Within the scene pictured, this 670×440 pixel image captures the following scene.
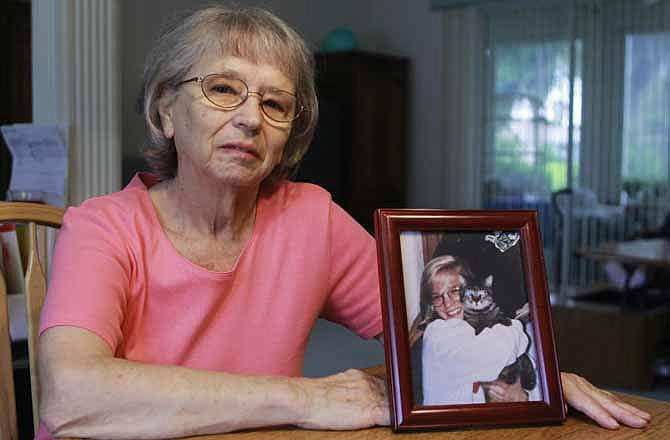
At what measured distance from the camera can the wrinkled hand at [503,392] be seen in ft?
3.45

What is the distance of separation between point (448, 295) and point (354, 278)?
42cm

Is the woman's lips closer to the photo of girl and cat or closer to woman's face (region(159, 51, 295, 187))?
woman's face (region(159, 51, 295, 187))

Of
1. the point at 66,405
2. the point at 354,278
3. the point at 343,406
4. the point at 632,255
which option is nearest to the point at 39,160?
the point at 354,278

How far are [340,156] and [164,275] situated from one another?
18.1 ft

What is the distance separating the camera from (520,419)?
1.05 meters

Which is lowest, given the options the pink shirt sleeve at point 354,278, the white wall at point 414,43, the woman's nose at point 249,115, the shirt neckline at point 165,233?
the pink shirt sleeve at point 354,278

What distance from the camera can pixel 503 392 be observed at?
106 cm

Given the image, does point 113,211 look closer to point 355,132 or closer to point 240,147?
point 240,147

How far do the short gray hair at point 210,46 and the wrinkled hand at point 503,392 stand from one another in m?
0.59

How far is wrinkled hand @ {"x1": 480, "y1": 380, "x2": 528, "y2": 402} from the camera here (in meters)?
1.05

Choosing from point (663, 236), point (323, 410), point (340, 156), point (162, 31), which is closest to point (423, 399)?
point (323, 410)

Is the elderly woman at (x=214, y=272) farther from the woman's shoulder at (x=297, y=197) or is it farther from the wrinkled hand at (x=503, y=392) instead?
the wrinkled hand at (x=503, y=392)

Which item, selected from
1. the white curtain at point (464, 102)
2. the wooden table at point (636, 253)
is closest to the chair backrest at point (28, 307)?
the wooden table at point (636, 253)

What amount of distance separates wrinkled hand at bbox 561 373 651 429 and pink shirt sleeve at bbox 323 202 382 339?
408 millimetres
